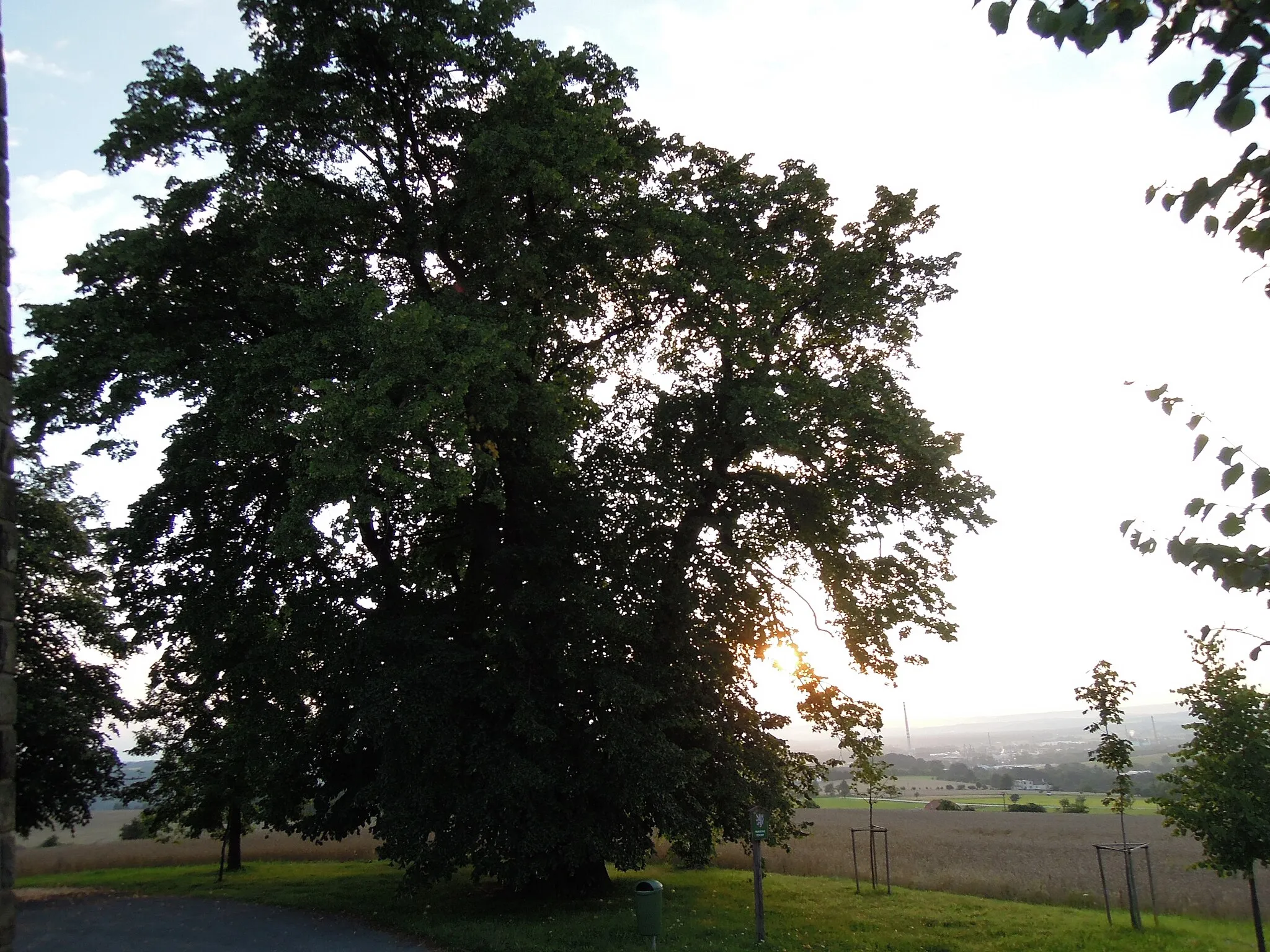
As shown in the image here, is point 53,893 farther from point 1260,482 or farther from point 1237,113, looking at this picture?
point 1237,113

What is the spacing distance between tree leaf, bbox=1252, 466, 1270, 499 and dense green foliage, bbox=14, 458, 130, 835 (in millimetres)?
23616

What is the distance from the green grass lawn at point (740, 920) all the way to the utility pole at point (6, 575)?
8903 mm


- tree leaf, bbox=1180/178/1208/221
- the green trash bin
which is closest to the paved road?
the green trash bin

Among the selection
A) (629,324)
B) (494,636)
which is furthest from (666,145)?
(494,636)

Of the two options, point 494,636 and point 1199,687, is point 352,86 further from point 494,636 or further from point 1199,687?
point 1199,687

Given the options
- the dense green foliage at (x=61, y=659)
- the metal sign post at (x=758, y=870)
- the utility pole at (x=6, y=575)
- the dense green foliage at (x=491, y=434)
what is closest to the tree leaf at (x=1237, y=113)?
the utility pole at (x=6, y=575)

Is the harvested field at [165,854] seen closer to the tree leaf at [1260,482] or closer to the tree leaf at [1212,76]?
the tree leaf at [1260,482]

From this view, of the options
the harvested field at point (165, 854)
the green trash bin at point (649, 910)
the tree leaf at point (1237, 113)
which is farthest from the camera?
the harvested field at point (165, 854)

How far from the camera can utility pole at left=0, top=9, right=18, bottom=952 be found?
4.61 m

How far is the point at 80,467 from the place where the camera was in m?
23.8

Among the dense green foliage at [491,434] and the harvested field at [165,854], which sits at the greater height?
the dense green foliage at [491,434]

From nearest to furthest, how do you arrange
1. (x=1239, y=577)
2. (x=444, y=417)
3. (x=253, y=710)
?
(x=1239, y=577) < (x=444, y=417) < (x=253, y=710)

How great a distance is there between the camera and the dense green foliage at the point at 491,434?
12969mm

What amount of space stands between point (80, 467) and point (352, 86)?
16.4 m
